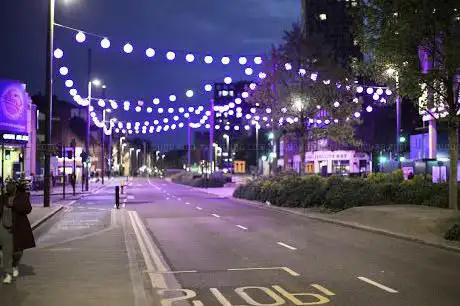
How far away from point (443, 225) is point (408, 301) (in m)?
9.66

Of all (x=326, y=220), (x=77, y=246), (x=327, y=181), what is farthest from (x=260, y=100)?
(x=77, y=246)

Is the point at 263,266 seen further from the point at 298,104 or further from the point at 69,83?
the point at 69,83

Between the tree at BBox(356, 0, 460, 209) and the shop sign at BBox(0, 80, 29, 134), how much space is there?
34.4m

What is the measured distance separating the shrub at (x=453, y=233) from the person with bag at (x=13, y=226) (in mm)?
11215

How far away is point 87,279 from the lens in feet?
36.8

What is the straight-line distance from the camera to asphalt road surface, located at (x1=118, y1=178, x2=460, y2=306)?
973cm

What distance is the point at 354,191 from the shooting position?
27062mm

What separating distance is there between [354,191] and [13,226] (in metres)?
18.8

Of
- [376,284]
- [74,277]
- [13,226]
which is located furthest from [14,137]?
[376,284]

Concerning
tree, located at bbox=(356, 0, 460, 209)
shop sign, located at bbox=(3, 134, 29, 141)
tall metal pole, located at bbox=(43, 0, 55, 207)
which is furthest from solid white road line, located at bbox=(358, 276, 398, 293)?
shop sign, located at bbox=(3, 134, 29, 141)

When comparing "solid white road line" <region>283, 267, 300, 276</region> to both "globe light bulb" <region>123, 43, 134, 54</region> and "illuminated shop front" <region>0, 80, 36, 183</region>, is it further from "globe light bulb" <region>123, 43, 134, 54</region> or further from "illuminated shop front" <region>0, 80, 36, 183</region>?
"illuminated shop front" <region>0, 80, 36, 183</region>

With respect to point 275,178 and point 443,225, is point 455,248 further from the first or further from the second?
point 275,178

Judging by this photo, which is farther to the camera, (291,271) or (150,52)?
(150,52)

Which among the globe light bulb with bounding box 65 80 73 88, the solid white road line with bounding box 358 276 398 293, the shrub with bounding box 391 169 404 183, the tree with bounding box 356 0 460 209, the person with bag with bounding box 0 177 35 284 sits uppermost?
the globe light bulb with bounding box 65 80 73 88
